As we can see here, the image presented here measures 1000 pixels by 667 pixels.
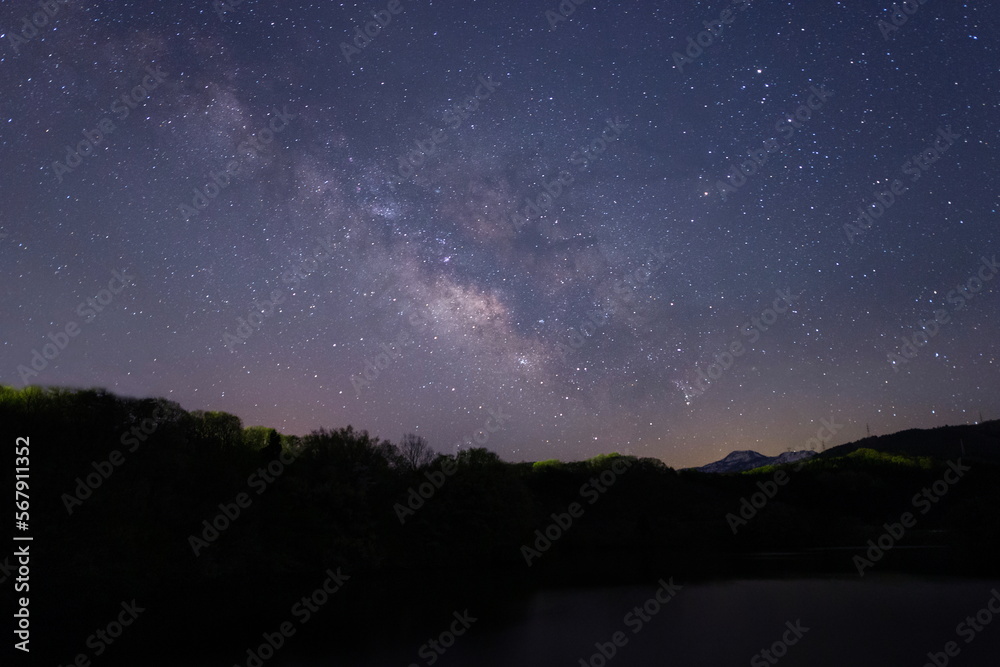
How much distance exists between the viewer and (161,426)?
49.3m

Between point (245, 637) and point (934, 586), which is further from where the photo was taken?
point (934, 586)

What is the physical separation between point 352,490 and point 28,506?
2590cm

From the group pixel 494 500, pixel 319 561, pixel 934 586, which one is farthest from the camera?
pixel 494 500

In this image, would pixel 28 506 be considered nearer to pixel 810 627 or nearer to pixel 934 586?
pixel 810 627

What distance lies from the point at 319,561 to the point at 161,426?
695 inches

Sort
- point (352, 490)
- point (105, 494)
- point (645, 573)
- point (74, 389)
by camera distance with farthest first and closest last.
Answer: point (352, 490)
point (645, 573)
point (74, 389)
point (105, 494)

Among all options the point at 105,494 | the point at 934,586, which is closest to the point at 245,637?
the point at 105,494

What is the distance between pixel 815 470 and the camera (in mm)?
116500

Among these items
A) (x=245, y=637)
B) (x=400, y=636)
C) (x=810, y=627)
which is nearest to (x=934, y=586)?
(x=810, y=627)

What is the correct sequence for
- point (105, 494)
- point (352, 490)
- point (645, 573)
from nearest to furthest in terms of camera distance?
point (105, 494) < point (645, 573) < point (352, 490)

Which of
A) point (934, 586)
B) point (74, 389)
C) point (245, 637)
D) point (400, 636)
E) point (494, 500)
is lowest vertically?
point (74, 389)

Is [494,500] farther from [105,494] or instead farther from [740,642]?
[740,642]

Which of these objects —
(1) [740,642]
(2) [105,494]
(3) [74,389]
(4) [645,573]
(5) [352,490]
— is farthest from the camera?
(5) [352,490]

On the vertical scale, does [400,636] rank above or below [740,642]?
below
